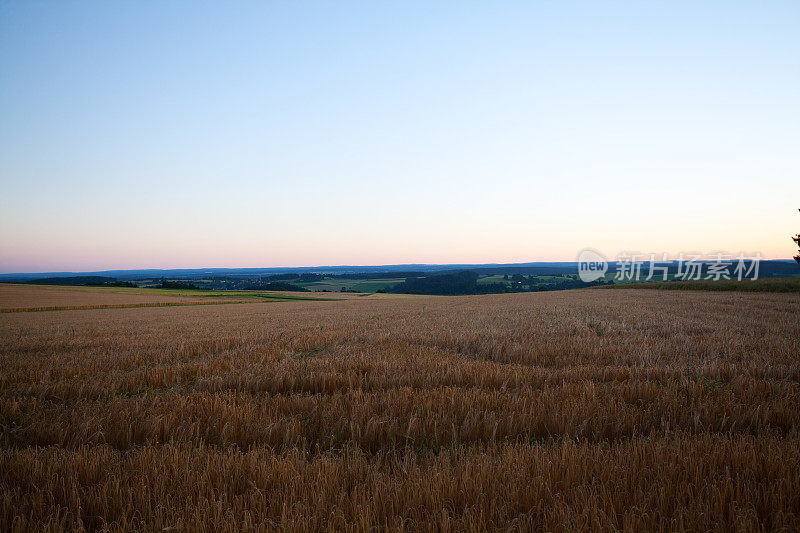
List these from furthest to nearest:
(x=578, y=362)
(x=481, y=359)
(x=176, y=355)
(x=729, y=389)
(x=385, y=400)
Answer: (x=176, y=355), (x=481, y=359), (x=578, y=362), (x=729, y=389), (x=385, y=400)

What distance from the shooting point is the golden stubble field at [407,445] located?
1951mm

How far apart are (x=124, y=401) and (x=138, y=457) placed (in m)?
1.93

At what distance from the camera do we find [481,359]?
6.64 m

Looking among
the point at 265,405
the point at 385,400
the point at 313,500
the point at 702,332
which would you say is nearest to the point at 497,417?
the point at 385,400

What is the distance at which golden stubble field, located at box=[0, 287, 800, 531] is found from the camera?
1.95 m

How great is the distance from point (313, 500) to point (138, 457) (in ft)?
4.82

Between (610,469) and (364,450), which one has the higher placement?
(610,469)

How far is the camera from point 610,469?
231 cm

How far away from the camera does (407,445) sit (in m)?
2.80

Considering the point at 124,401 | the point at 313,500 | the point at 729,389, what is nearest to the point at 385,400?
the point at 313,500

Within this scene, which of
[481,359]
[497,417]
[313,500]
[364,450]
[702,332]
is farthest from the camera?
[702,332]

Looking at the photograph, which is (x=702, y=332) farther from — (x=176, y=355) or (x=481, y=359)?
(x=176, y=355)

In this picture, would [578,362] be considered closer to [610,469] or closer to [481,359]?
[481,359]

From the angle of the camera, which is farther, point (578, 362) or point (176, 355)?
point (176, 355)
